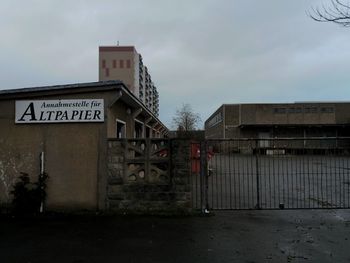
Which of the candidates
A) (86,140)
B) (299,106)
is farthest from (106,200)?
(299,106)

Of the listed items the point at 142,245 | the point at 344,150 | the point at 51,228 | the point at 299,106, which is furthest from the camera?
the point at 299,106

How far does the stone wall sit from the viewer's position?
11133 mm

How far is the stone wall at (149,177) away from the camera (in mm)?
11133

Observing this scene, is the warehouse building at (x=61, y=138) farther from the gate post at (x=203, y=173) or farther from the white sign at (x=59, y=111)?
the gate post at (x=203, y=173)

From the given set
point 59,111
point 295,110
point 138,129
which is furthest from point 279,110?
point 59,111

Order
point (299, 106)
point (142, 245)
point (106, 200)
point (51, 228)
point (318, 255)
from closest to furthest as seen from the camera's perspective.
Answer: point (318, 255), point (142, 245), point (51, 228), point (106, 200), point (299, 106)

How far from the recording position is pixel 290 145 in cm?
1317

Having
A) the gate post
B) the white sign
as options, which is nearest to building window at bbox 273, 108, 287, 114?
the gate post

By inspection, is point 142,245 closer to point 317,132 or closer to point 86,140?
point 86,140

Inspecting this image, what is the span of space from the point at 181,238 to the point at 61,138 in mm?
4613

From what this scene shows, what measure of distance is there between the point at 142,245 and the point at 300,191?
9000mm

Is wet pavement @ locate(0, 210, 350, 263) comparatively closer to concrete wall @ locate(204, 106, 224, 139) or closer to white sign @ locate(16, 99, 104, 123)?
white sign @ locate(16, 99, 104, 123)

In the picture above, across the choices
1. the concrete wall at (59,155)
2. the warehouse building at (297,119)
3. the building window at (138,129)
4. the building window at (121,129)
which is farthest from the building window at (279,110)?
the concrete wall at (59,155)

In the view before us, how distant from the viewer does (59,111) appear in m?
11.5
